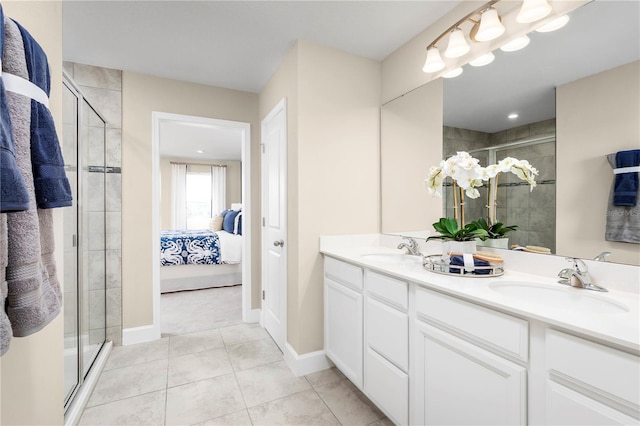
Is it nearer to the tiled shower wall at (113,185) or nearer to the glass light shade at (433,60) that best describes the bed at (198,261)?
the tiled shower wall at (113,185)

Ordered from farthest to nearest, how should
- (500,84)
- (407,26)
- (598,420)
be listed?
(407,26) < (500,84) < (598,420)

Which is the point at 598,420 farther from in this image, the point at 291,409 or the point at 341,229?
the point at 341,229

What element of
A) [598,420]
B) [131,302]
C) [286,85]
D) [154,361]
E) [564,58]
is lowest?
[154,361]

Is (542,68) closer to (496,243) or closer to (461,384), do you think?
(496,243)

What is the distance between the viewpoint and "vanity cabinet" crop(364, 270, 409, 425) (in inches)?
55.9

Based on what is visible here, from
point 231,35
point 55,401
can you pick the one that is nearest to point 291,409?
point 55,401

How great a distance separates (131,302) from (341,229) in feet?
6.57

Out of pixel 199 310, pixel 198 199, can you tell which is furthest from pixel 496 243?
pixel 198 199

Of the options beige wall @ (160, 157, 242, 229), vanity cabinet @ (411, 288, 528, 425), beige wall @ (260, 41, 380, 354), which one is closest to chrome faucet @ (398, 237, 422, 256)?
beige wall @ (260, 41, 380, 354)

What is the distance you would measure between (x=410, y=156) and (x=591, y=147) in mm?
1072

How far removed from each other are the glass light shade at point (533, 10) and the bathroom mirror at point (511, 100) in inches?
3.8

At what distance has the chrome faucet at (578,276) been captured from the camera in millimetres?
1165

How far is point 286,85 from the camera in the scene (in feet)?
7.63

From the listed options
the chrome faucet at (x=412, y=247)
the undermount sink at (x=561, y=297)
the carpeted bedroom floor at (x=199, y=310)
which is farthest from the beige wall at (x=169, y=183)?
the undermount sink at (x=561, y=297)
